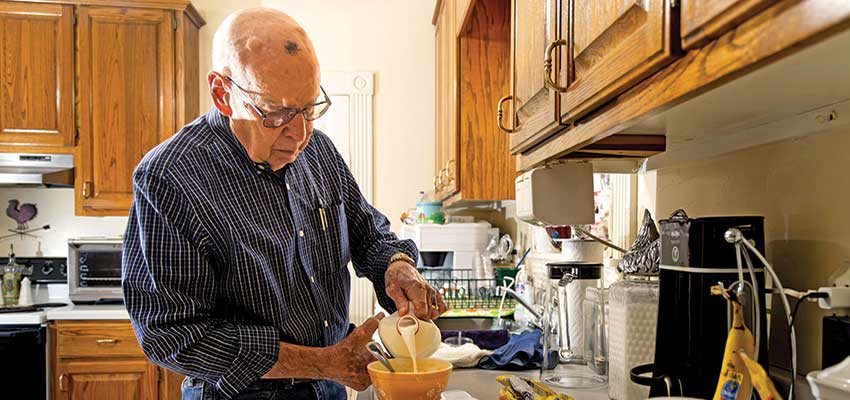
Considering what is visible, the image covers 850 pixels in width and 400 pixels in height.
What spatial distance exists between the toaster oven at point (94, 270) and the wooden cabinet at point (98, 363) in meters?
0.20

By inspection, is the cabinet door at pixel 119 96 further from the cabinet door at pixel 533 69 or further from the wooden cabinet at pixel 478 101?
the cabinet door at pixel 533 69

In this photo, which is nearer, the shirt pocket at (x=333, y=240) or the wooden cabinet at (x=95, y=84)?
the shirt pocket at (x=333, y=240)

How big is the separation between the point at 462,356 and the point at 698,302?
0.78 meters

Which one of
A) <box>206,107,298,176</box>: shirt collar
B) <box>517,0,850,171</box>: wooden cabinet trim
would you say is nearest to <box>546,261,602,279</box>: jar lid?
<box>517,0,850,171</box>: wooden cabinet trim

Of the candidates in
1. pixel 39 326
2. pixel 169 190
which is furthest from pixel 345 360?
pixel 39 326

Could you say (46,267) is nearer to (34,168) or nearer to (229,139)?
(34,168)

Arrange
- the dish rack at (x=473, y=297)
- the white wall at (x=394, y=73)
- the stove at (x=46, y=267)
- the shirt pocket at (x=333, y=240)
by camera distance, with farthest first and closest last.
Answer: the white wall at (x=394, y=73) < the stove at (x=46, y=267) < the dish rack at (x=473, y=297) < the shirt pocket at (x=333, y=240)

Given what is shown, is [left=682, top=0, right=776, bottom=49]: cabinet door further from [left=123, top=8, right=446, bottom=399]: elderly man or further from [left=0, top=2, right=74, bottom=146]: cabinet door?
[left=0, top=2, right=74, bottom=146]: cabinet door

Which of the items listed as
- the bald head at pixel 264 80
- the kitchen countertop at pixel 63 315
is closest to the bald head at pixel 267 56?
the bald head at pixel 264 80

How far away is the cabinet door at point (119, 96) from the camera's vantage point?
326 cm

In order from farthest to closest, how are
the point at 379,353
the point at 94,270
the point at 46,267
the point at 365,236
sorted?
the point at 46,267
the point at 94,270
the point at 365,236
the point at 379,353

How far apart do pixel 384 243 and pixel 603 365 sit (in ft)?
1.91

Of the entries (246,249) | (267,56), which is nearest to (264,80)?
(267,56)

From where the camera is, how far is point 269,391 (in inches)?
52.4
